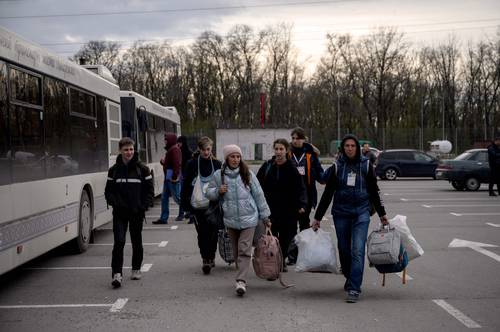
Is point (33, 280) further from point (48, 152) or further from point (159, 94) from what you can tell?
point (159, 94)

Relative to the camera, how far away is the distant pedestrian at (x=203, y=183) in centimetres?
933

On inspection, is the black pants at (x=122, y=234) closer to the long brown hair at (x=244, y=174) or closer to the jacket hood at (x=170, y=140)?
the long brown hair at (x=244, y=174)

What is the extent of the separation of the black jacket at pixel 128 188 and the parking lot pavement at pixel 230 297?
0.95 m

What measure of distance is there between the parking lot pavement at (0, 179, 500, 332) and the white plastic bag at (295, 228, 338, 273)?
305 millimetres

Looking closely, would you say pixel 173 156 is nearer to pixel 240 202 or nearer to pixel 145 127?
pixel 145 127

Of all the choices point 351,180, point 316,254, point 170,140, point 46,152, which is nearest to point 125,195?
point 46,152

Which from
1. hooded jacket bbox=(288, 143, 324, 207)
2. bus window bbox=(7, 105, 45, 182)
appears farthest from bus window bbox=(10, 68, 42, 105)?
hooded jacket bbox=(288, 143, 324, 207)

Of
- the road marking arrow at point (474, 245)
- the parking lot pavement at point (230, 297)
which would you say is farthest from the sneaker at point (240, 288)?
the road marking arrow at point (474, 245)

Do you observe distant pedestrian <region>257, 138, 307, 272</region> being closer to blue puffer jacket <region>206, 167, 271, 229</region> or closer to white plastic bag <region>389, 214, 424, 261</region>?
blue puffer jacket <region>206, 167, 271, 229</region>

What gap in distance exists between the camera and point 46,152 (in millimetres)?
9016

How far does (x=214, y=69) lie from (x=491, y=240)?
60.6 metres

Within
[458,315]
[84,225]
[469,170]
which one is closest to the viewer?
[458,315]

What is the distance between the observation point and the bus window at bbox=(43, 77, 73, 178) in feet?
30.0

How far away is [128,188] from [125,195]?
93 millimetres
